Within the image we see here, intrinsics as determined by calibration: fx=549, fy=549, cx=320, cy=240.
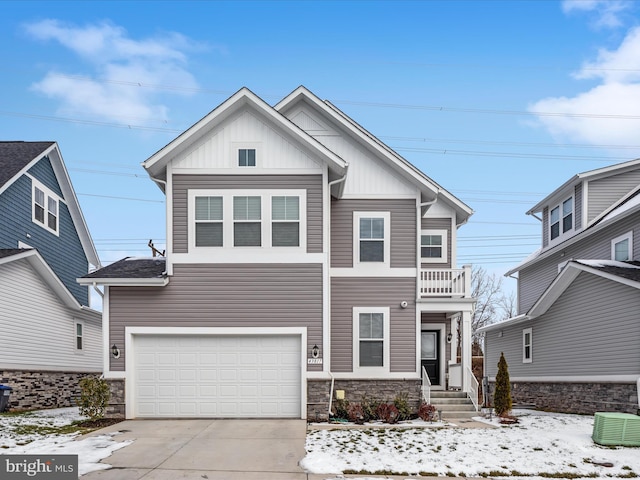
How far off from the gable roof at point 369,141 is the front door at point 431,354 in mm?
4382

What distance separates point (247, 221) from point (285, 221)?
0.93 m

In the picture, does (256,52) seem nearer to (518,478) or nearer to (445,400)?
(445,400)

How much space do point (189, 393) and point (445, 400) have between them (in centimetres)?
674

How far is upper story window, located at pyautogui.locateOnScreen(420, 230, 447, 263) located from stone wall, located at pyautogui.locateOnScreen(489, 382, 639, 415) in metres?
5.28

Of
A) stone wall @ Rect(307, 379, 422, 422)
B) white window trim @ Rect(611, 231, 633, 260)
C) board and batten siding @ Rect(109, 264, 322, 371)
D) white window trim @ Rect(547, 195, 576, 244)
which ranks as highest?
white window trim @ Rect(547, 195, 576, 244)

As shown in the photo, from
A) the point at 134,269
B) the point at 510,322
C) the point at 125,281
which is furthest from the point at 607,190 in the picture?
the point at 125,281

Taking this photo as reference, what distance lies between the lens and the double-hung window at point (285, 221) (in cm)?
1342

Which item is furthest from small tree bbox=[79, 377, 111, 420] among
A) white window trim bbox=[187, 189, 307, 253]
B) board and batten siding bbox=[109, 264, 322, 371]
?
white window trim bbox=[187, 189, 307, 253]

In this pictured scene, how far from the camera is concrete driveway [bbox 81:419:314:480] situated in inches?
315

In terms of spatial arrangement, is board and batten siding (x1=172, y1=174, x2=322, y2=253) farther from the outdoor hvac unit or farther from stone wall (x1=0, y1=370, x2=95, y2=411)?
the outdoor hvac unit

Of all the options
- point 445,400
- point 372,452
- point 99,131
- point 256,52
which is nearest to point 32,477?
point 372,452

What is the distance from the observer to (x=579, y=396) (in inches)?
607

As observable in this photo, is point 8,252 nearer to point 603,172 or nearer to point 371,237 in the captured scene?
point 371,237

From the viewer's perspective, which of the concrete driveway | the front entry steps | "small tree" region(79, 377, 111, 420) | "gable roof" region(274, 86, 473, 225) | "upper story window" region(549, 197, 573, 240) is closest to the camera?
the concrete driveway
